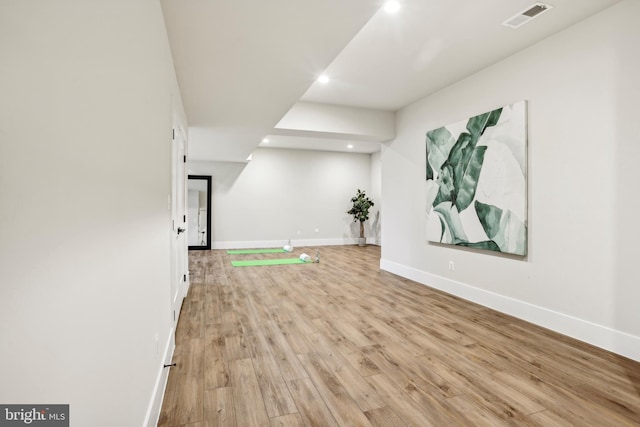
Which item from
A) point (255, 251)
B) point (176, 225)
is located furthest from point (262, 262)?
point (176, 225)

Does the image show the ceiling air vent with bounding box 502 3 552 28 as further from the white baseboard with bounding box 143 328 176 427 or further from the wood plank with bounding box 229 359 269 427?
the white baseboard with bounding box 143 328 176 427

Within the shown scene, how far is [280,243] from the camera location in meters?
9.08

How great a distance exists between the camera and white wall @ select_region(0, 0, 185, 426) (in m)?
0.55

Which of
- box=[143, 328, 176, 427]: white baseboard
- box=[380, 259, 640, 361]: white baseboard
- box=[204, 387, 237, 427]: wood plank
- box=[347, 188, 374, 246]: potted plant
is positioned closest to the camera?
box=[143, 328, 176, 427]: white baseboard

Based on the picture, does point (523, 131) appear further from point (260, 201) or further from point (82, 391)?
point (260, 201)

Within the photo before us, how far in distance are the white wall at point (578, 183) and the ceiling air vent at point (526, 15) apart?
497mm

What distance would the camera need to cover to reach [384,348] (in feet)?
8.64

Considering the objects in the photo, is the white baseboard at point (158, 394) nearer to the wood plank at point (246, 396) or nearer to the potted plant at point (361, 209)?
the wood plank at point (246, 396)

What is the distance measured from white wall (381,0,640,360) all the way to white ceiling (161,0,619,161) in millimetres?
274

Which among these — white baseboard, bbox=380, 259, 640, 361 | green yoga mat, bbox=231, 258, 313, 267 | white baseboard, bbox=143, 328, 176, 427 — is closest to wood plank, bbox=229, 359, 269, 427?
white baseboard, bbox=143, 328, 176, 427

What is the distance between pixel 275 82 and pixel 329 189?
6709mm

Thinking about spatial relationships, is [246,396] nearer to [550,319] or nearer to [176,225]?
[176,225]

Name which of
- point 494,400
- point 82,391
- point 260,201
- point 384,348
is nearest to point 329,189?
point 260,201

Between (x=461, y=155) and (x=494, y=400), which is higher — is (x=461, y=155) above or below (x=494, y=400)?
above
